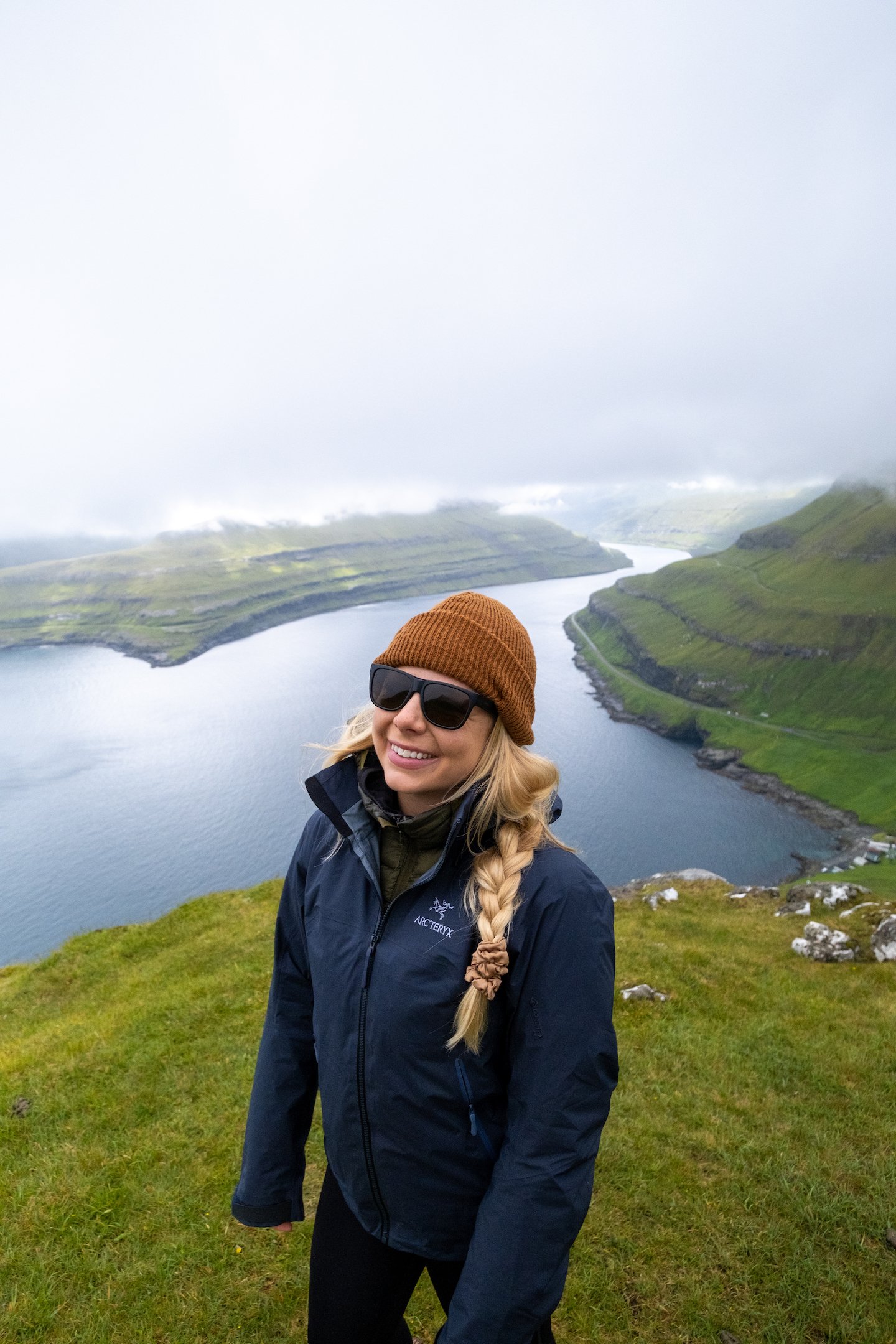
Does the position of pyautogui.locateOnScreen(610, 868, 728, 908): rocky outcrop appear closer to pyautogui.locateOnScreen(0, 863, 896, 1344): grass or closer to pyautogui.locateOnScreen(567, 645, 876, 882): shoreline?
pyautogui.locateOnScreen(0, 863, 896, 1344): grass

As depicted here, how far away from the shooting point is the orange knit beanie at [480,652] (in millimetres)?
3678

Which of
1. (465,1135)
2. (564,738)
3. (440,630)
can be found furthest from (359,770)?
(564,738)

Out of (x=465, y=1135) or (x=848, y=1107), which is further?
(x=848, y=1107)

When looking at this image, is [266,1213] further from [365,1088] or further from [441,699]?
[441,699]

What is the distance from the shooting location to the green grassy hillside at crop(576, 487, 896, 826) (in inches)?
4392

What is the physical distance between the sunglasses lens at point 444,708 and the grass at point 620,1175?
21.0ft

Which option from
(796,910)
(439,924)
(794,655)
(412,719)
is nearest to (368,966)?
(439,924)

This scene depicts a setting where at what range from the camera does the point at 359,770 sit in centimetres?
406

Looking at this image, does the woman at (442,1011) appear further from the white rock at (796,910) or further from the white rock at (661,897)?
the white rock at (796,910)

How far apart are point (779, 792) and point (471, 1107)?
112m

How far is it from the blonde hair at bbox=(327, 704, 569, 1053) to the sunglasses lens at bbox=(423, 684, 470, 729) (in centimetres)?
24

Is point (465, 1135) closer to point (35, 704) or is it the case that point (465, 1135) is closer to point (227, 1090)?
point (227, 1090)

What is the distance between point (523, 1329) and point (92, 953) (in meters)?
19.0

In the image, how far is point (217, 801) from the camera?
95875 mm
